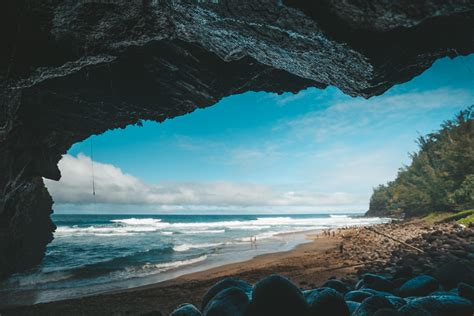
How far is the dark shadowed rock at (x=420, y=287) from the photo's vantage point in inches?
183

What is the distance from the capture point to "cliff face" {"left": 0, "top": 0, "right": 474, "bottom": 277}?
4477mm

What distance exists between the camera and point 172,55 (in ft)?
27.6

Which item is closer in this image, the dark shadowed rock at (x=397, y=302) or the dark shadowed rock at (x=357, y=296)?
the dark shadowed rock at (x=397, y=302)

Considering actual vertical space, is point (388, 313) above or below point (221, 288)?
Result: above

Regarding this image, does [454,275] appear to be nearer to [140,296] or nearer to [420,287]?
[420,287]

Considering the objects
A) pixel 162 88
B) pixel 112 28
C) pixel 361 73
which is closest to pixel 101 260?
pixel 162 88

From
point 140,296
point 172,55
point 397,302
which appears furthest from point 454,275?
point 172,55

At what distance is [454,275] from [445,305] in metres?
1.99

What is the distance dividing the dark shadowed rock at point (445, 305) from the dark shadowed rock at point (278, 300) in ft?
4.62

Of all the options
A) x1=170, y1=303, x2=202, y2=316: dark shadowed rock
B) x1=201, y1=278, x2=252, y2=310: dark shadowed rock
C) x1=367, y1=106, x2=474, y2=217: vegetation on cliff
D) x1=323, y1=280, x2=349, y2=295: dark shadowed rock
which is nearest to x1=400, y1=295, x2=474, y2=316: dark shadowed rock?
x1=323, y1=280, x2=349, y2=295: dark shadowed rock

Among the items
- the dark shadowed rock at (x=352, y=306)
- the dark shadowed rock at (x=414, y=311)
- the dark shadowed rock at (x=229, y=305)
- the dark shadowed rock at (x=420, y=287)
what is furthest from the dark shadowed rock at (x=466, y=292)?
the dark shadowed rock at (x=229, y=305)

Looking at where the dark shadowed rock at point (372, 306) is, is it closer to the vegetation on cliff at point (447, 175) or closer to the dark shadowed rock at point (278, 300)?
the dark shadowed rock at point (278, 300)

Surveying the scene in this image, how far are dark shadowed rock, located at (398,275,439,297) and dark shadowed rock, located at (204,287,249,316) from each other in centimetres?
300

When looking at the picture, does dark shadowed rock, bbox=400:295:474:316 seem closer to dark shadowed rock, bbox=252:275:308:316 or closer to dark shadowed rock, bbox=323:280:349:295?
dark shadowed rock, bbox=252:275:308:316
